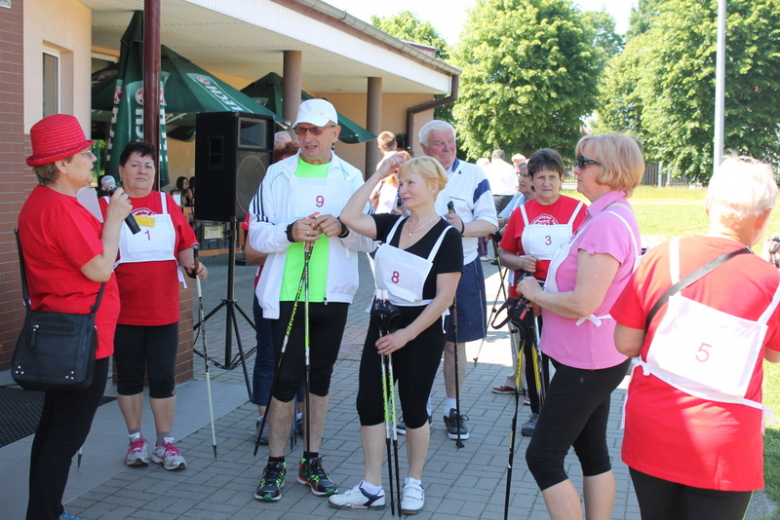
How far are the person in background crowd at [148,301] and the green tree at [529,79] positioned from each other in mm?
34068

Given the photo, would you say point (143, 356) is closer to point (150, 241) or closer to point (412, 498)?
point (150, 241)

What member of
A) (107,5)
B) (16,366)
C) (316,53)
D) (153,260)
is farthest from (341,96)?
(16,366)

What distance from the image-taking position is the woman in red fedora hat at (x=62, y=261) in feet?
10.9

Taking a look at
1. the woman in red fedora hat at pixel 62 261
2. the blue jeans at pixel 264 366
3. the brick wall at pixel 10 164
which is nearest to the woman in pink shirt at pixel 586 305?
the woman in red fedora hat at pixel 62 261

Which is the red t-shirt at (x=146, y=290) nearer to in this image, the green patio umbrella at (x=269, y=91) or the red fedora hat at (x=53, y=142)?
the red fedora hat at (x=53, y=142)

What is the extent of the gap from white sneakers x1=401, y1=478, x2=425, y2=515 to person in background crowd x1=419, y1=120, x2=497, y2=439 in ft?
4.03

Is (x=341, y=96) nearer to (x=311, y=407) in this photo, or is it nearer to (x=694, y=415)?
(x=311, y=407)

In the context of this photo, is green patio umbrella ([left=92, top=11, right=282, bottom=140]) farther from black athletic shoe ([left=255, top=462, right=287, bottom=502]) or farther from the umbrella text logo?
black athletic shoe ([left=255, top=462, right=287, bottom=502])

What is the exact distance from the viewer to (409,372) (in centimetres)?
398

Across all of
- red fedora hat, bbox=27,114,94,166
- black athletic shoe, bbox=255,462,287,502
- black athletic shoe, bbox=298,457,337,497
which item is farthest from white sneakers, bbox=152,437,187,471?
red fedora hat, bbox=27,114,94,166

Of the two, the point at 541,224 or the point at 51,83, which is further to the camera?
the point at 51,83

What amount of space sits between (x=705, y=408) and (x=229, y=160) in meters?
4.89

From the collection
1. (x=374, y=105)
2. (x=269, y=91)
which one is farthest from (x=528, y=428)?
(x=374, y=105)

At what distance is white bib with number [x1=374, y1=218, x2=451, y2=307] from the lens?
12.8 ft
